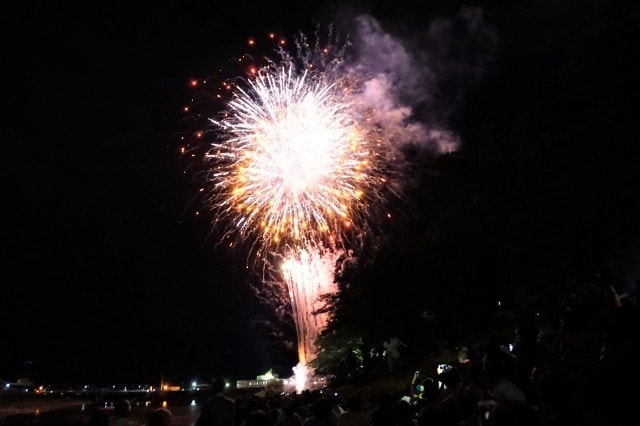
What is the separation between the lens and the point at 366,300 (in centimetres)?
2200

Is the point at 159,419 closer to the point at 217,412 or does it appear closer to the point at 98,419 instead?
the point at 98,419

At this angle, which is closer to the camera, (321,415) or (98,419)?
(98,419)

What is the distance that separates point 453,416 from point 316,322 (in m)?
30.2

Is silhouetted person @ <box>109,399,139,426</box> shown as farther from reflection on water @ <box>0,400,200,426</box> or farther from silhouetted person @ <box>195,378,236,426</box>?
reflection on water @ <box>0,400,200,426</box>

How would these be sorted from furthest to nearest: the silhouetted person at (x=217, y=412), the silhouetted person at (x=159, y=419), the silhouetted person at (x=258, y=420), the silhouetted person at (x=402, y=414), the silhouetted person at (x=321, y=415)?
the silhouetted person at (x=217, y=412), the silhouetted person at (x=321, y=415), the silhouetted person at (x=402, y=414), the silhouetted person at (x=159, y=419), the silhouetted person at (x=258, y=420)

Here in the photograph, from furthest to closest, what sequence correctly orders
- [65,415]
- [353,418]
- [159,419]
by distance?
1. [65,415]
2. [353,418]
3. [159,419]

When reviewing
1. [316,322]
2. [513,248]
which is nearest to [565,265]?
[513,248]

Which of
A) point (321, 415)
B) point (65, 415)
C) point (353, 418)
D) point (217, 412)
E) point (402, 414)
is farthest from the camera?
point (65, 415)

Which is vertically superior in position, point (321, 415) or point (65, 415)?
point (65, 415)

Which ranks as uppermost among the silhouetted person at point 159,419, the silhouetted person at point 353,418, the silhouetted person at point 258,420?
the silhouetted person at point 159,419

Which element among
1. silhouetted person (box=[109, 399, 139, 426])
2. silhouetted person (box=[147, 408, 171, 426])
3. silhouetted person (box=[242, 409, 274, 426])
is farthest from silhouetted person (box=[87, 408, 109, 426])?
silhouetted person (box=[242, 409, 274, 426])

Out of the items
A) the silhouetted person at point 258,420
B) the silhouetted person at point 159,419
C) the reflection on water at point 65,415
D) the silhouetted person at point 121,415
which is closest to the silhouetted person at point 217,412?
the silhouetted person at point 121,415

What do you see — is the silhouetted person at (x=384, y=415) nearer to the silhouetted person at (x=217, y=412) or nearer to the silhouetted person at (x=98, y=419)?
the silhouetted person at (x=217, y=412)

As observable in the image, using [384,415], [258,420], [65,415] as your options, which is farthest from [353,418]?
[65,415]
